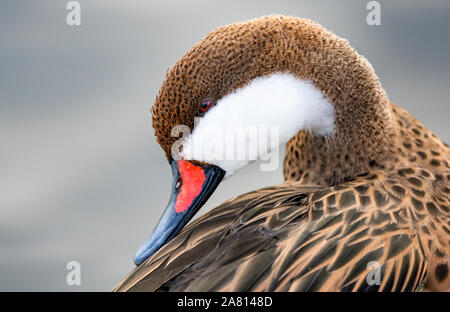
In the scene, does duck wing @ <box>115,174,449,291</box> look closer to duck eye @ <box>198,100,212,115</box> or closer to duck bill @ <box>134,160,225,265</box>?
duck bill @ <box>134,160,225,265</box>

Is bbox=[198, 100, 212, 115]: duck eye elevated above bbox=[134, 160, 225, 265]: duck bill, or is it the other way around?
bbox=[198, 100, 212, 115]: duck eye

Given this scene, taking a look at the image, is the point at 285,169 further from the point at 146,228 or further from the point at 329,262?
the point at 146,228

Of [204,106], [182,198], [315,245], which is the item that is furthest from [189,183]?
[315,245]

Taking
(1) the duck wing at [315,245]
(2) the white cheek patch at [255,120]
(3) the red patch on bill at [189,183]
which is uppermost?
(2) the white cheek patch at [255,120]

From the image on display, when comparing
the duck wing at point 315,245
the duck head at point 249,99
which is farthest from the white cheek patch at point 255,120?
the duck wing at point 315,245

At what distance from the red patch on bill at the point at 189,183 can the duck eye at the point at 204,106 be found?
115mm

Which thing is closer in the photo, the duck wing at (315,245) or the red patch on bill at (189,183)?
the duck wing at (315,245)

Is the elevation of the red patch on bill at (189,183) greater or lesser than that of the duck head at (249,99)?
lesser

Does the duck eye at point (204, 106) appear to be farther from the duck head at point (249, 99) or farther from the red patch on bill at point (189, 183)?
the red patch on bill at point (189, 183)

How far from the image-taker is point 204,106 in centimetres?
122

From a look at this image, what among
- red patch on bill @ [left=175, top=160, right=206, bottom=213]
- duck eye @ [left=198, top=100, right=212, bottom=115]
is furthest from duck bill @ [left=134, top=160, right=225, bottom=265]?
duck eye @ [left=198, top=100, right=212, bottom=115]

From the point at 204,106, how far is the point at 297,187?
318 mm

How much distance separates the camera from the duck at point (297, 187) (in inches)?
43.1

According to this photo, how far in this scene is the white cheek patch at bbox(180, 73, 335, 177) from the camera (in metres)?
1.24
